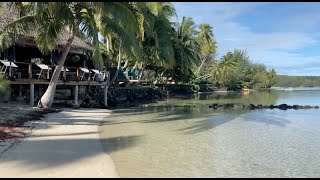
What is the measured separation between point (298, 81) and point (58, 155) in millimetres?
127369

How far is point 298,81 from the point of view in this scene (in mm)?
126375

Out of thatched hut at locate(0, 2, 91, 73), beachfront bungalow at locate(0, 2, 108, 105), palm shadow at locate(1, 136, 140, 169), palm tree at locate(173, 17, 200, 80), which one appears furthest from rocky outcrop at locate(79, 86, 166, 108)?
palm shadow at locate(1, 136, 140, 169)

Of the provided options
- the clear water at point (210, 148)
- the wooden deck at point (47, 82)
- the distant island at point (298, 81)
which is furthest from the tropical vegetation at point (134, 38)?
the distant island at point (298, 81)

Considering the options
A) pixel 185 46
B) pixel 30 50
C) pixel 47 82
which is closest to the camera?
pixel 47 82

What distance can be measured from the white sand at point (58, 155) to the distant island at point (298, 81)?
104974 millimetres

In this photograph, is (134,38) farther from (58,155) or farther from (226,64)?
(226,64)

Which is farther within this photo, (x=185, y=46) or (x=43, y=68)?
(x=185, y=46)

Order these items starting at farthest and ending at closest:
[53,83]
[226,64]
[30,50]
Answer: [226,64]
[30,50]
[53,83]

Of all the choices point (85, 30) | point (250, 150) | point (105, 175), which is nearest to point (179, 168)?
point (105, 175)

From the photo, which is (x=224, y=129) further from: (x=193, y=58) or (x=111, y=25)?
(x=193, y=58)

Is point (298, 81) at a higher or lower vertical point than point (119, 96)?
higher

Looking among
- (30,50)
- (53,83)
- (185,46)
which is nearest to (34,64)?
(53,83)

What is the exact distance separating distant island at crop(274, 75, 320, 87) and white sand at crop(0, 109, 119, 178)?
105m

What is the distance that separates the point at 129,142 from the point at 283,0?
8224 mm
